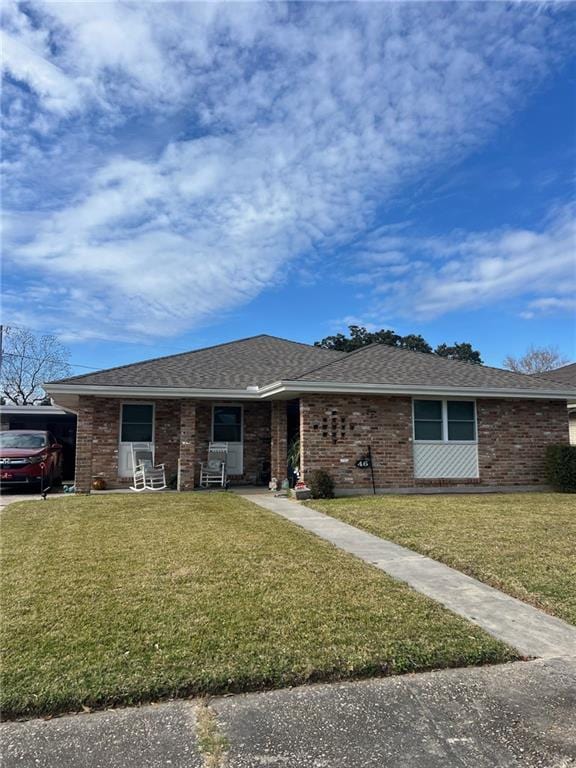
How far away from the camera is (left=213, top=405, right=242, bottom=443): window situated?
14500mm

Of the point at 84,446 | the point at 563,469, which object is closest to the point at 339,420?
the point at 563,469

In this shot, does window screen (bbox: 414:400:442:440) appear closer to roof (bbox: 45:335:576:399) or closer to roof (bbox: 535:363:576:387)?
roof (bbox: 45:335:576:399)

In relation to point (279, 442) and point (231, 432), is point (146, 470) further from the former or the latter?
point (279, 442)

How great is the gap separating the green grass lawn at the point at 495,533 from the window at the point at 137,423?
5.41 metres

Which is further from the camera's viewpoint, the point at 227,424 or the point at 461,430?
the point at 227,424

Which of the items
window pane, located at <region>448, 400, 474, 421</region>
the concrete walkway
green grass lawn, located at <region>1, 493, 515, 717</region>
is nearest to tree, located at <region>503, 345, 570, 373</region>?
window pane, located at <region>448, 400, 474, 421</region>

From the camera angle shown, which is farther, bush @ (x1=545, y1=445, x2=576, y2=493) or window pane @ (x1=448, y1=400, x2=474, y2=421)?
window pane @ (x1=448, y1=400, x2=474, y2=421)

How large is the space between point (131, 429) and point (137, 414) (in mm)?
422

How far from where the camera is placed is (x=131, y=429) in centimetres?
1390

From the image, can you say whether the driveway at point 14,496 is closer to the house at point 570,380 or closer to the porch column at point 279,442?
the porch column at point 279,442

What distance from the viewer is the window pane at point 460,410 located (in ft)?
43.5

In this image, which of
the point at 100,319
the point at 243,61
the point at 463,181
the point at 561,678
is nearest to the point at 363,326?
the point at 100,319

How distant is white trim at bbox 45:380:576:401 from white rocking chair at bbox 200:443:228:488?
1.38 meters

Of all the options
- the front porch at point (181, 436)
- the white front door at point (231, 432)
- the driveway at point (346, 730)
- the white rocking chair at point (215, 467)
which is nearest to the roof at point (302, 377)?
the front porch at point (181, 436)
